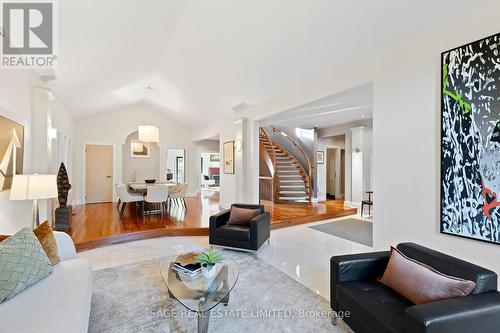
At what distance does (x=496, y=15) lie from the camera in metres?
2.02

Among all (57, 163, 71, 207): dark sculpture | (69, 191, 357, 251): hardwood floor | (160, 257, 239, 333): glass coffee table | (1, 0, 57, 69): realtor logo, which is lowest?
(69, 191, 357, 251): hardwood floor

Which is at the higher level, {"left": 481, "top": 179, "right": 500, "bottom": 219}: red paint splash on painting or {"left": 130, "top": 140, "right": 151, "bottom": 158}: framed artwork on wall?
{"left": 130, "top": 140, "right": 151, "bottom": 158}: framed artwork on wall

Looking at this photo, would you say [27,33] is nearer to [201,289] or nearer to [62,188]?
[62,188]

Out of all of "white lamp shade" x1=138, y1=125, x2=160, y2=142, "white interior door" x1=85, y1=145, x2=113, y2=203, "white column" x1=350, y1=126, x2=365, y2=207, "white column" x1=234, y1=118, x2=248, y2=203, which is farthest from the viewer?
"white interior door" x1=85, y1=145, x2=113, y2=203

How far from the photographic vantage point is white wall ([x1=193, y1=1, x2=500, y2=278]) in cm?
219

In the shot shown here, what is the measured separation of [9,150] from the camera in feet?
8.83

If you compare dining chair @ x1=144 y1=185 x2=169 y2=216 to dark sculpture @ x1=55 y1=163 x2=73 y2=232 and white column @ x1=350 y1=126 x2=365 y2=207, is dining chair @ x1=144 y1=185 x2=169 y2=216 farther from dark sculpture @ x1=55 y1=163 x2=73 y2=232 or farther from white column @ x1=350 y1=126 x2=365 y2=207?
white column @ x1=350 y1=126 x2=365 y2=207

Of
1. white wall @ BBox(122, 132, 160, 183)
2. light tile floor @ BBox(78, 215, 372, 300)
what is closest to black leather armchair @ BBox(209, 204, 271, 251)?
light tile floor @ BBox(78, 215, 372, 300)


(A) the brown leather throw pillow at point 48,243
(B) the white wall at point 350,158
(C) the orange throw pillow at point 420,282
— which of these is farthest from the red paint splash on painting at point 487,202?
(B) the white wall at point 350,158

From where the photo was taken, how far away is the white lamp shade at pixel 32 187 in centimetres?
259

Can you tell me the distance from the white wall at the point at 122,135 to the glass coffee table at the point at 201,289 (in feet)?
22.7

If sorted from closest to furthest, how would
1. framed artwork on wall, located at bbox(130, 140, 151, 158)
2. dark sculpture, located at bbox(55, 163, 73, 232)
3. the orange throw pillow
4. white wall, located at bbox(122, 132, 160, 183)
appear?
the orange throw pillow → dark sculpture, located at bbox(55, 163, 73, 232) → white wall, located at bbox(122, 132, 160, 183) → framed artwork on wall, located at bbox(130, 140, 151, 158)

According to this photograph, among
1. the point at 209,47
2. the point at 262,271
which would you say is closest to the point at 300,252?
the point at 262,271

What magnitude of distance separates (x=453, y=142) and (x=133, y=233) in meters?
4.64
